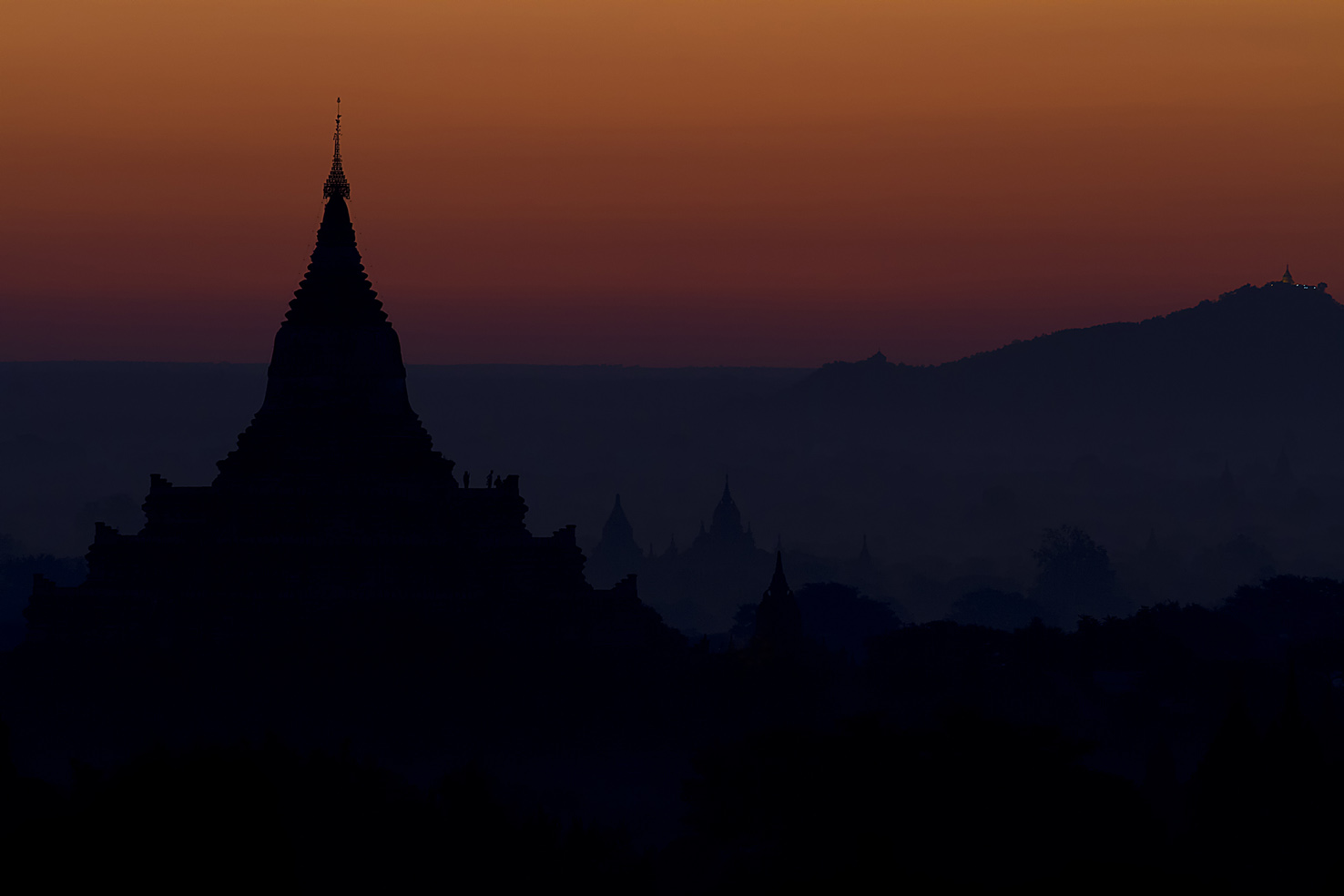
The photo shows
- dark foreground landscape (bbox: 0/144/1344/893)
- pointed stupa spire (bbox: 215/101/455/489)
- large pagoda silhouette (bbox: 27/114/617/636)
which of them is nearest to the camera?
dark foreground landscape (bbox: 0/144/1344/893)

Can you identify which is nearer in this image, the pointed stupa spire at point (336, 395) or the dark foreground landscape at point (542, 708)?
the dark foreground landscape at point (542, 708)

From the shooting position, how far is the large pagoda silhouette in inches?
3981

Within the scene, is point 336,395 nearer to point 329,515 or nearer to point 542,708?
point 329,515

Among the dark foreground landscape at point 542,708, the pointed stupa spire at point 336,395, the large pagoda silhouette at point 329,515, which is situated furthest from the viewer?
the pointed stupa spire at point 336,395

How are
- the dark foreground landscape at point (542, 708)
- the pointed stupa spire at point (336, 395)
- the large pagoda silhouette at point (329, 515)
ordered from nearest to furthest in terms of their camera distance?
the dark foreground landscape at point (542, 708)
the large pagoda silhouette at point (329, 515)
the pointed stupa spire at point (336, 395)

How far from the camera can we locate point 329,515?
10306 centimetres

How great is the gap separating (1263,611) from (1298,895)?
297 feet

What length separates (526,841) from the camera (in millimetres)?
60938

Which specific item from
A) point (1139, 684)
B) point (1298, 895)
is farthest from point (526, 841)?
point (1139, 684)

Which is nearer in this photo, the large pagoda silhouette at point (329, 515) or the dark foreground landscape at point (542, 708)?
the dark foreground landscape at point (542, 708)

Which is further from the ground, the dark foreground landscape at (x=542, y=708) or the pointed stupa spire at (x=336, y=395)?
the pointed stupa spire at (x=336, y=395)

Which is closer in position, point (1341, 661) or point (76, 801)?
point (76, 801)

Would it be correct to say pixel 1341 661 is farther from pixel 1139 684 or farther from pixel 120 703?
pixel 120 703

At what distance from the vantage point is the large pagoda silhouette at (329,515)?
101125 millimetres
